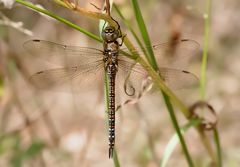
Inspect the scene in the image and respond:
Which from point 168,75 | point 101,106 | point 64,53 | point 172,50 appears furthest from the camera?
point 101,106

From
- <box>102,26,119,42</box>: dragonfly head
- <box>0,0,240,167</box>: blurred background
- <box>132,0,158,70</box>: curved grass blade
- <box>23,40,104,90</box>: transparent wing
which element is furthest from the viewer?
<box>0,0,240,167</box>: blurred background

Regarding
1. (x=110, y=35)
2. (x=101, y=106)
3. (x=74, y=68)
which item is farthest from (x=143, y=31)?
(x=101, y=106)

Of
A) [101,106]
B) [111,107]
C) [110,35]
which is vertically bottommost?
[101,106]

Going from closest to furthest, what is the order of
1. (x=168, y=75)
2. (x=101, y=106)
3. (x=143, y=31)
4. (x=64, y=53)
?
(x=143, y=31) → (x=168, y=75) → (x=64, y=53) → (x=101, y=106)

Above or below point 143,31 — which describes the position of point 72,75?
below

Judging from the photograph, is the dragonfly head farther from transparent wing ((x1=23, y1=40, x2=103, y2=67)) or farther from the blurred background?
the blurred background

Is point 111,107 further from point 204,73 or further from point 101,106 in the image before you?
point 101,106

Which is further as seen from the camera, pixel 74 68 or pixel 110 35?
pixel 74 68

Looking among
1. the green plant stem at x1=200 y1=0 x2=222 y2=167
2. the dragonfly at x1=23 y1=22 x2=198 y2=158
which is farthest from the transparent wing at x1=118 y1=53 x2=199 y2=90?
the green plant stem at x1=200 y1=0 x2=222 y2=167
